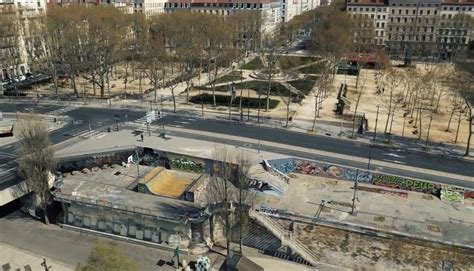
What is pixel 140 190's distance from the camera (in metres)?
48.2

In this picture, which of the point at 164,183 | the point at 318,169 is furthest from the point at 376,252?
the point at 164,183

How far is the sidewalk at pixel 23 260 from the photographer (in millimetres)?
40312

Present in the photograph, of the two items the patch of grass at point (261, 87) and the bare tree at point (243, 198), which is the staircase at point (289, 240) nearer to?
the bare tree at point (243, 198)

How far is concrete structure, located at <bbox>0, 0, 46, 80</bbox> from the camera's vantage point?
320 ft

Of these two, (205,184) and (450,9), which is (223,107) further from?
(450,9)

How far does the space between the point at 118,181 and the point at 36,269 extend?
1434cm

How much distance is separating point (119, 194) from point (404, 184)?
1431 inches

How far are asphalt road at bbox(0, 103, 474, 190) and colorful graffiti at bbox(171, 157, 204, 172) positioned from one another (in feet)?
34.6

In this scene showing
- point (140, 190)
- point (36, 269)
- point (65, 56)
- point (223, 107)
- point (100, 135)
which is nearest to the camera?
point (36, 269)

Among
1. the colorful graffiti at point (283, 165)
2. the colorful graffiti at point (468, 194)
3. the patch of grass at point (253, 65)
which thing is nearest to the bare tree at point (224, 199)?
the colorful graffiti at point (283, 165)

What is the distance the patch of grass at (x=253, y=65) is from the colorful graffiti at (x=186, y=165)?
239 feet

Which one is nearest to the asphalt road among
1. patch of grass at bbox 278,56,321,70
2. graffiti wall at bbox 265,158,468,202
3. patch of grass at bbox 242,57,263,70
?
graffiti wall at bbox 265,158,468,202

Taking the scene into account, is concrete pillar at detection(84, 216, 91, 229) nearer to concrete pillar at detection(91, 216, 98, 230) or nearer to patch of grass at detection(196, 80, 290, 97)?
concrete pillar at detection(91, 216, 98, 230)

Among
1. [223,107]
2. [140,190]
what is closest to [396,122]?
[223,107]
